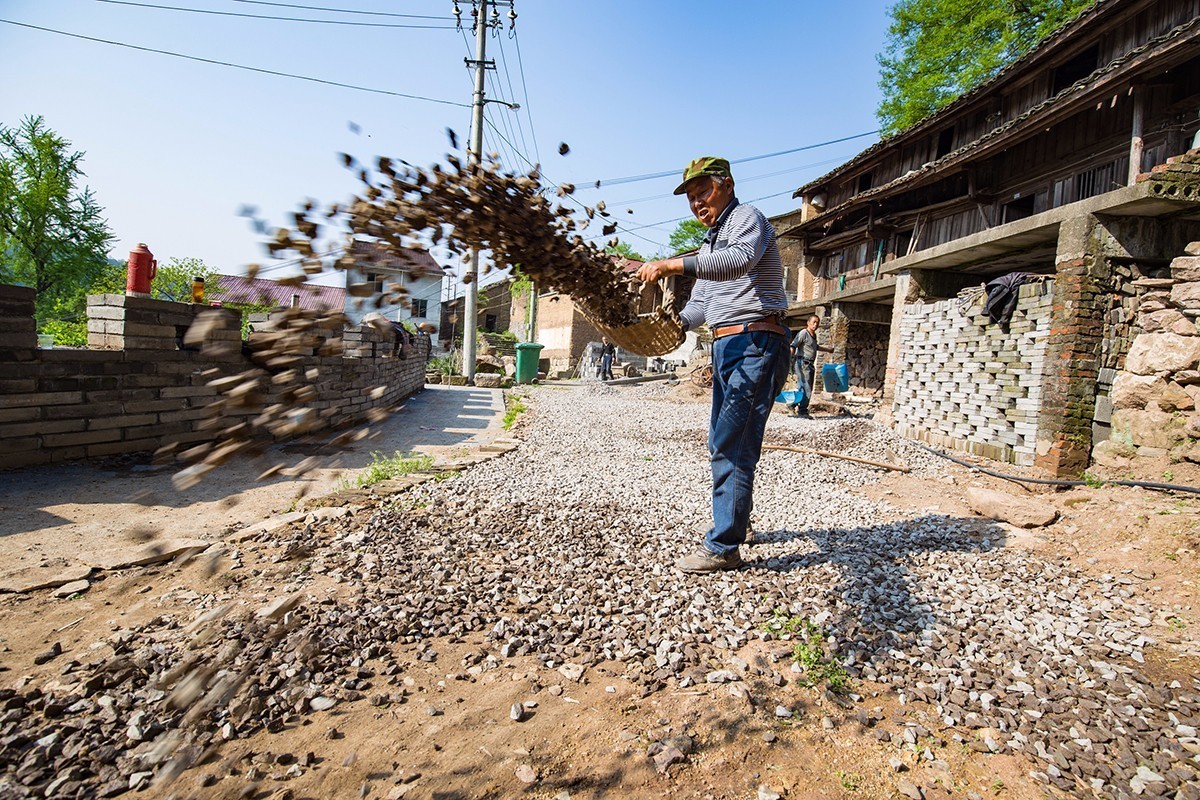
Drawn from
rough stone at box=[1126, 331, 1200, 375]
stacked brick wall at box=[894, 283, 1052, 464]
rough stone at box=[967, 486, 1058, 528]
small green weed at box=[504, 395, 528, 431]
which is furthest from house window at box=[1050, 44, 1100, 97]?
small green weed at box=[504, 395, 528, 431]

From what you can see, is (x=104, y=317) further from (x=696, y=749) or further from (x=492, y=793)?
(x=696, y=749)

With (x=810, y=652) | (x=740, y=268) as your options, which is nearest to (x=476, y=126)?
(x=740, y=268)

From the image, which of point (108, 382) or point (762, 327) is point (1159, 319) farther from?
point (108, 382)

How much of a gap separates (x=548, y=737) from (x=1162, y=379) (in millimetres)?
6214

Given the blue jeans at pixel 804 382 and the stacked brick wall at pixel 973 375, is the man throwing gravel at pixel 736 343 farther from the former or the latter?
the blue jeans at pixel 804 382

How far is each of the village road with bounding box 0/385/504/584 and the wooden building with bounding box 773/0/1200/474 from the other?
21.0ft

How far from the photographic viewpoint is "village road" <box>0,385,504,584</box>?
10.2ft

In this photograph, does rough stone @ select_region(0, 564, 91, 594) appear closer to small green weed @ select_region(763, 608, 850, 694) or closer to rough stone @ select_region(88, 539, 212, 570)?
rough stone @ select_region(88, 539, 212, 570)

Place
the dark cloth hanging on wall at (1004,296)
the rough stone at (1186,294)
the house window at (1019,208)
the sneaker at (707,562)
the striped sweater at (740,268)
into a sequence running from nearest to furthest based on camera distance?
the striped sweater at (740,268) < the sneaker at (707,562) < the rough stone at (1186,294) < the dark cloth hanging on wall at (1004,296) < the house window at (1019,208)

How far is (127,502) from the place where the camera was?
3961 millimetres

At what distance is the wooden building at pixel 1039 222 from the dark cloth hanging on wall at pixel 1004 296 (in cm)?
24

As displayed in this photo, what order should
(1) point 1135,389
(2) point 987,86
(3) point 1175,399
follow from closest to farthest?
(3) point 1175,399 → (1) point 1135,389 → (2) point 987,86

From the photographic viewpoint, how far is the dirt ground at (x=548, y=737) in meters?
1.58

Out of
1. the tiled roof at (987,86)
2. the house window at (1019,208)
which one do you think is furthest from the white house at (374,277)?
the house window at (1019,208)
